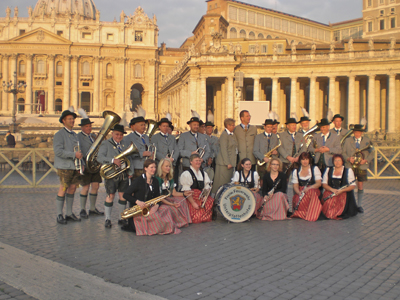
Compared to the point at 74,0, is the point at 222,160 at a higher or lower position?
lower

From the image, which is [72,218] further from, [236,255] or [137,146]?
[236,255]

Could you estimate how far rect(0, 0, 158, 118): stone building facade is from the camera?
243ft

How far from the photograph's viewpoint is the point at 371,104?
125ft

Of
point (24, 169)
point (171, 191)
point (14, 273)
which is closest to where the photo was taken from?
point (14, 273)

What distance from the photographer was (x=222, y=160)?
966 cm

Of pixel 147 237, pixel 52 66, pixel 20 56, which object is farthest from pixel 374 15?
pixel 147 237

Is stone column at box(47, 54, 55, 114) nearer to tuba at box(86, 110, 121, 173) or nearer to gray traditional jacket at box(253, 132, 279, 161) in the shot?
tuba at box(86, 110, 121, 173)

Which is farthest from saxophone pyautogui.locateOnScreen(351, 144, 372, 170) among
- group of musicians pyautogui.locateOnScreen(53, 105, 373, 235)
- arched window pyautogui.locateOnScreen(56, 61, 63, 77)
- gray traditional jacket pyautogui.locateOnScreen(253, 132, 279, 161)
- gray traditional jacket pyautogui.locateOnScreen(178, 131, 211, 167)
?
arched window pyautogui.locateOnScreen(56, 61, 63, 77)

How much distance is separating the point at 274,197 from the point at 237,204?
0.88 metres

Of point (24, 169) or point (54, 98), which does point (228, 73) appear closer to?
point (24, 169)

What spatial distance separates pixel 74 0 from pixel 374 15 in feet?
233

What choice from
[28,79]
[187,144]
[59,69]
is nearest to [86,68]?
[59,69]

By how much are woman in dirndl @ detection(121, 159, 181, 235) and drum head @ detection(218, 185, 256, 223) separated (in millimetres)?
1252

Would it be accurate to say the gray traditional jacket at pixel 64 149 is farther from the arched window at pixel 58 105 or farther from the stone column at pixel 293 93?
the arched window at pixel 58 105
